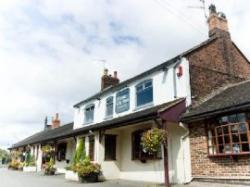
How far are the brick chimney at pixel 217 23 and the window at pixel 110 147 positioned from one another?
893cm

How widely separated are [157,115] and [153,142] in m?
1.29

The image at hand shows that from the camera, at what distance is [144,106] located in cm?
1641

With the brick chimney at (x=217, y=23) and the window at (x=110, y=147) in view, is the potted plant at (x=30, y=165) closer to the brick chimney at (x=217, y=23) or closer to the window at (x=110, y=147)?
the window at (x=110, y=147)

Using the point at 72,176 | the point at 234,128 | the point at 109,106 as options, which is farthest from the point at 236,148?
the point at 109,106

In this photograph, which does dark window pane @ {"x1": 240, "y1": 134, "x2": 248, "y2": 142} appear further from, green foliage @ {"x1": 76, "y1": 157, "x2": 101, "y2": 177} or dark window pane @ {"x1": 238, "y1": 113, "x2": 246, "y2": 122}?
green foliage @ {"x1": 76, "y1": 157, "x2": 101, "y2": 177}

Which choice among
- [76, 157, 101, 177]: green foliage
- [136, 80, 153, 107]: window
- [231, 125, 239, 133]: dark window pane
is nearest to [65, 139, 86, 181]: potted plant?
[76, 157, 101, 177]: green foliage

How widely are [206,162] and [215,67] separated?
6.03 metres

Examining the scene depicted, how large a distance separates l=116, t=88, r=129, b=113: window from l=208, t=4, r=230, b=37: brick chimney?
637 centimetres

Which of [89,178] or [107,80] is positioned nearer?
[89,178]

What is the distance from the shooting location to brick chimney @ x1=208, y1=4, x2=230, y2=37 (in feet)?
55.2

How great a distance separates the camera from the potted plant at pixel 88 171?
52.0 ft

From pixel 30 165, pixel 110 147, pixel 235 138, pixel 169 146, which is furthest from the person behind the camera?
pixel 30 165

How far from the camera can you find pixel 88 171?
1585 centimetres

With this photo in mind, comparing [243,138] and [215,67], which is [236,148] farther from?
[215,67]
